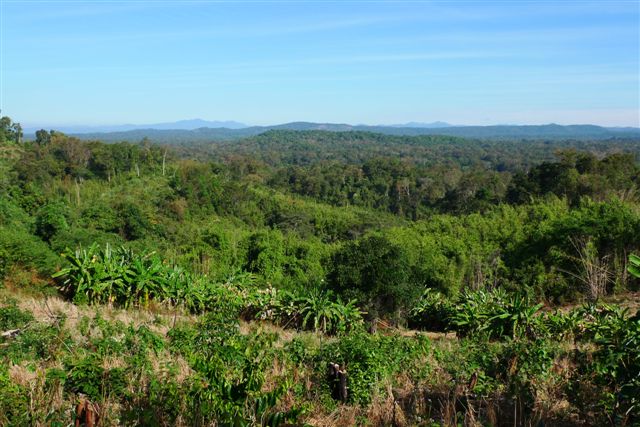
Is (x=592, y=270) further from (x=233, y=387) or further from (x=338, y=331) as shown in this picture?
(x=233, y=387)

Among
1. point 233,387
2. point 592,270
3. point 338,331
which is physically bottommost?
point 338,331

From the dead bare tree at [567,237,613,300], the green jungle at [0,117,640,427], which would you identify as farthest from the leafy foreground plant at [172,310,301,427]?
the dead bare tree at [567,237,613,300]

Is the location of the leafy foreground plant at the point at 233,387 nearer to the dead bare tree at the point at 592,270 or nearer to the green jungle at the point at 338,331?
the green jungle at the point at 338,331

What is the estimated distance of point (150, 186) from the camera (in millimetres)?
40719

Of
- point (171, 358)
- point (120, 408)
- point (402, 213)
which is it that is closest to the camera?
point (120, 408)

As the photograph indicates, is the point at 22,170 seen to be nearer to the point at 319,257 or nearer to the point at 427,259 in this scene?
the point at 319,257

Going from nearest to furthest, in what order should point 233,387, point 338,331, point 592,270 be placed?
point 233,387 < point 338,331 < point 592,270

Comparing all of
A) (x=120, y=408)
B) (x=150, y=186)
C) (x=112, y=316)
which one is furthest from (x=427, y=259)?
(x=150, y=186)

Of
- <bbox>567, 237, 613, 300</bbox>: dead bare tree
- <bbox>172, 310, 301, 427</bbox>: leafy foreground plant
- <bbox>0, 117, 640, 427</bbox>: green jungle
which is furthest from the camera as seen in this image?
<bbox>567, 237, 613, 300</bbox>: dead bare tree

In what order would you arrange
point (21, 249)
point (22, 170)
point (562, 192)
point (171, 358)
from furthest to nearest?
point (22, 170)
point (562, 192)
point (21, 249)
point (171, 358)

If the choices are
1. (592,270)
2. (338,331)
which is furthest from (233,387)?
(592,270)

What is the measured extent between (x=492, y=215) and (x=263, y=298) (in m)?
18.6

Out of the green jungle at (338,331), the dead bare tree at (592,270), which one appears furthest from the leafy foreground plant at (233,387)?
the dead bare tree at (592,270)

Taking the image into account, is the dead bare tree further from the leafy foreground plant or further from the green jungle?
the leafy foreground plant
